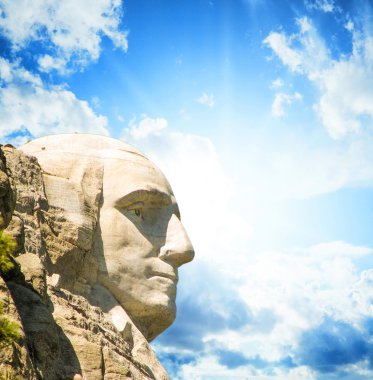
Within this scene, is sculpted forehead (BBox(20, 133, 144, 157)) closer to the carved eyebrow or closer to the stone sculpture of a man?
the stone sculpture of a man

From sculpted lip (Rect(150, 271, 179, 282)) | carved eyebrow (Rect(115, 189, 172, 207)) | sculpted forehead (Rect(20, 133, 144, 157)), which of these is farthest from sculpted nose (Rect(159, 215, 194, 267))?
sculpted forehead (Rect(20, 133, 144, 157))

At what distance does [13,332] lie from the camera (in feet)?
16.8

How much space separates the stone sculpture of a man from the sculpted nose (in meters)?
0.02

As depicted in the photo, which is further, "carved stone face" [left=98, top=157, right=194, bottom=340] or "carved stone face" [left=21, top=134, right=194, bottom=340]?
"carved stone face" [left=98, top=157, right=194, bottom=340]

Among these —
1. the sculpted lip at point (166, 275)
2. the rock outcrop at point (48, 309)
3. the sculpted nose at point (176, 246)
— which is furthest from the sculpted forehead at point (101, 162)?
the sculpted lip at point (166, 275)

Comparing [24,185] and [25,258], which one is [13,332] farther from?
[24,185]

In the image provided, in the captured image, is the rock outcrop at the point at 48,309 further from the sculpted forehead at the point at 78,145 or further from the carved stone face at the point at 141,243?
the sculpted forehead at the point at 78,145

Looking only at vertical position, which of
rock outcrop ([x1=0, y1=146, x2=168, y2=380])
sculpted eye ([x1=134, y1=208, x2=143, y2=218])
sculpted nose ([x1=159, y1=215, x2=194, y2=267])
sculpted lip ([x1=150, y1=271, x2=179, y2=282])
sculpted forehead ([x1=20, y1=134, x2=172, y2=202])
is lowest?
rock outcrop ([x1=0, y1=146, x2=168, y2=380])

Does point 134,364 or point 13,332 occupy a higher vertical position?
point 134,364

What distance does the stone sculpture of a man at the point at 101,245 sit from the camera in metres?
8.24

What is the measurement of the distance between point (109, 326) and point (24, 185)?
2.46m

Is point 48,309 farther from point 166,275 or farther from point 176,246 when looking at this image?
point 176,246

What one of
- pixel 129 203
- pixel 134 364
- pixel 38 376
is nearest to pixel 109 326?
pixel 134 364

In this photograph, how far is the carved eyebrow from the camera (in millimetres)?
10750
